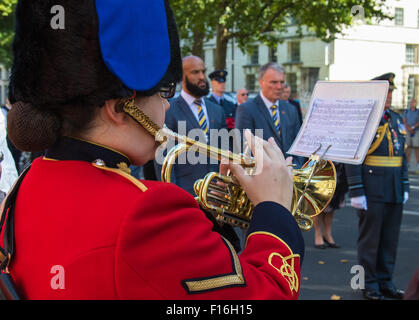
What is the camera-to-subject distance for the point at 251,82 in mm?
43094

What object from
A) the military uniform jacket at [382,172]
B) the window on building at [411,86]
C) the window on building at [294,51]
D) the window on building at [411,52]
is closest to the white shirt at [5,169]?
the military uniform jacket at [382,172]

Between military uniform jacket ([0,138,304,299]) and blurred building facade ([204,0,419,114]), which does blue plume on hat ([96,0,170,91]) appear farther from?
blurred building facade ([204,0,419,114])

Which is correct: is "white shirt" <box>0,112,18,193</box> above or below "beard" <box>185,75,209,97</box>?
below

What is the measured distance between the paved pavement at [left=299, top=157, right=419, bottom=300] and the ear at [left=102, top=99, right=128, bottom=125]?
3882 mm

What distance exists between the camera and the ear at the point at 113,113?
1456 mm

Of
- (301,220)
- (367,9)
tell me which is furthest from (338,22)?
→ (301,220)

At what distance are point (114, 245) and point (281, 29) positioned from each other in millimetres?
23723

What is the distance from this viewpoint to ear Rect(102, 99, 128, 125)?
1.46 metres

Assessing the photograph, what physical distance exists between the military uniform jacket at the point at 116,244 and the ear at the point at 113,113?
0.09 m

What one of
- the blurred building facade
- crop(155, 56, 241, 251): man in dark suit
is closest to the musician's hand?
crop(155, 56, 241, 251): man in dark suit

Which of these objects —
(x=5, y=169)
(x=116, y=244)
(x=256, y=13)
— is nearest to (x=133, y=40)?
(x=116, y=244)
